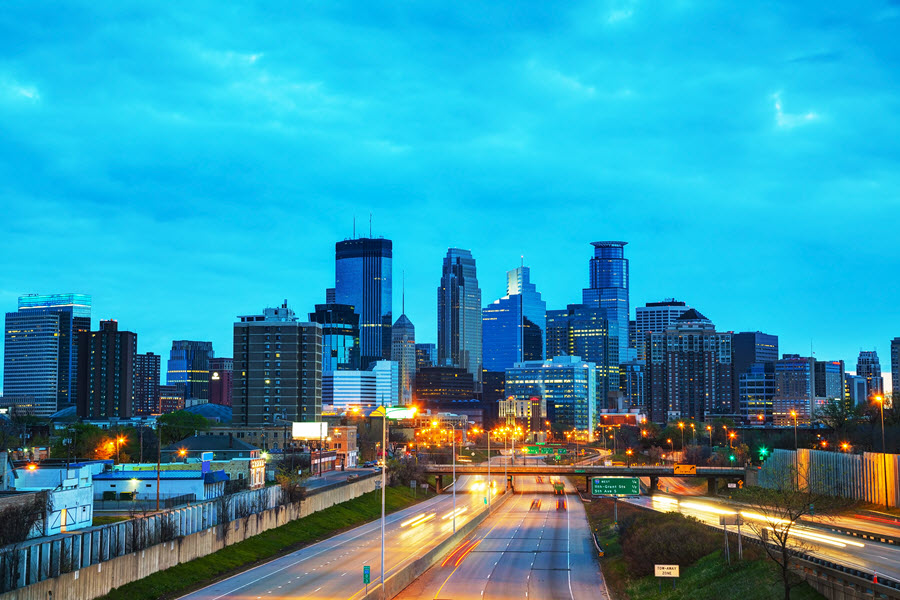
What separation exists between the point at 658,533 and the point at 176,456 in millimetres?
97438

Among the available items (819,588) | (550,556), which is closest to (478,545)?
(550,556)

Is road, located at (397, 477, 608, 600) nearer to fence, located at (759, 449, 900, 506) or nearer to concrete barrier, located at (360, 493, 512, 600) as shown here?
concrete barrier, located at (360, 493, 512, 600)

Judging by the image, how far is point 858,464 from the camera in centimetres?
10000

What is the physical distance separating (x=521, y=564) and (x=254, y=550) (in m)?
26.2

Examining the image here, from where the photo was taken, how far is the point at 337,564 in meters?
85.4

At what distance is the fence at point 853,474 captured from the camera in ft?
302

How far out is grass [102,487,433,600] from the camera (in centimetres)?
7200

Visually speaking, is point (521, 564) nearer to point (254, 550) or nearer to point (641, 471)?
point (254, 550)

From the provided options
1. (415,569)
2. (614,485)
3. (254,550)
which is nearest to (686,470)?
(614,485)

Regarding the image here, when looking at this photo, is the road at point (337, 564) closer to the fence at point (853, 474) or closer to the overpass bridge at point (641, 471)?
the fence at point (853, 474)

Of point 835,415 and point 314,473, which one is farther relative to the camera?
point 835,415

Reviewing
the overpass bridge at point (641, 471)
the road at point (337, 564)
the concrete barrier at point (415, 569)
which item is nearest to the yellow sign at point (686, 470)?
the overpass bridge at point (641, 471)

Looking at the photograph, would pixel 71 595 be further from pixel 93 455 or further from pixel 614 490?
pixel 93 455

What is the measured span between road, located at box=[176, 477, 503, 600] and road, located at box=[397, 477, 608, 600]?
4073 mm
